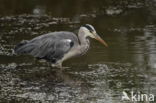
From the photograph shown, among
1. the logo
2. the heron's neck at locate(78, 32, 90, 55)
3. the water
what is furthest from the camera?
the heron's neck at locate(78, 32, 90, 55)

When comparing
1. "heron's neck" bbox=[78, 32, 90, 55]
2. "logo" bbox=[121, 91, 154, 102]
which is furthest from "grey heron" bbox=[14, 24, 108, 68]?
"logo" bbox=[121, 91, 154, 102]

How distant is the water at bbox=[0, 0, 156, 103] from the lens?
30.9ft

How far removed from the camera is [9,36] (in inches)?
534

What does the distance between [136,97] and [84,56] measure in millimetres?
3257

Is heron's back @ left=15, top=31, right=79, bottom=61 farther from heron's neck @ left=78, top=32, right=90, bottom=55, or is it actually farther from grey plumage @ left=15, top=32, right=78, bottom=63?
heron's neck @ left=78, top=32, right=90, bottom=55

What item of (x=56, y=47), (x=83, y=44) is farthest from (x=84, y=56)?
(x=56, y=47)

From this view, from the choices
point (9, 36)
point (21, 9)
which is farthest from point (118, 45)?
point (21, 9)

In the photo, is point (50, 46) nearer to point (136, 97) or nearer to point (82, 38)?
point (82, 38)

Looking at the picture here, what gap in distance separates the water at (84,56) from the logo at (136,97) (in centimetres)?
9

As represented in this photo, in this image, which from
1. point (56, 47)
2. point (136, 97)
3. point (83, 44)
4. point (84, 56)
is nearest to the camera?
point (136, 97)

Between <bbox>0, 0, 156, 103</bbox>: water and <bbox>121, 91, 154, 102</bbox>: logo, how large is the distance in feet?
0.30

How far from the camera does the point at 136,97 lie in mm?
8867

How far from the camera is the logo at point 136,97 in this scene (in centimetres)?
875

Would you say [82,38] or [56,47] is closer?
[56,47]
